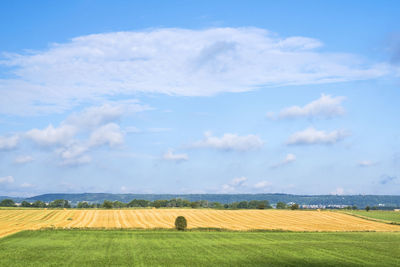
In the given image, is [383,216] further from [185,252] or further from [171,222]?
[185,252]

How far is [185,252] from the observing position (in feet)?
167

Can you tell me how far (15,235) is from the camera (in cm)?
7006

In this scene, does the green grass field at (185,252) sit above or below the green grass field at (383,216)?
below

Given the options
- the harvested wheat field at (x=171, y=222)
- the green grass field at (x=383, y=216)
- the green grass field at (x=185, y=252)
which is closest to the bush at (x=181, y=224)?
the harvested wheat field at (x=171, y=222)

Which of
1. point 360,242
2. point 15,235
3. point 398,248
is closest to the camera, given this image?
point 398,248

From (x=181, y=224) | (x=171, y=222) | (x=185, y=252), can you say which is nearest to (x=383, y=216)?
(x=171, y=222)

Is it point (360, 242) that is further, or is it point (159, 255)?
point (360, 242)

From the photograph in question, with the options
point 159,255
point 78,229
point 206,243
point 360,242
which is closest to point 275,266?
point 159,255

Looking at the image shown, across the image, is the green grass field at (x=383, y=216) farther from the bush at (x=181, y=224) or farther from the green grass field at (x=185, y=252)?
the green grass field at (x=185, y=252)

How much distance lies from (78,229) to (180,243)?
30971 millimetres

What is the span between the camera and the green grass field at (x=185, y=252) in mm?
42772

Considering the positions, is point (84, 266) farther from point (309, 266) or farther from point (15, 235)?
point (15, 235)

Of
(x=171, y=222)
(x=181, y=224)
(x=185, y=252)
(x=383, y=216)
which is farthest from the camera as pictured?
(x=383, y=216)

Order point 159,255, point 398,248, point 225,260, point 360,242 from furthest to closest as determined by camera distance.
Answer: point 360,242 < point 398,248 < point 159,255 < point 225,260
